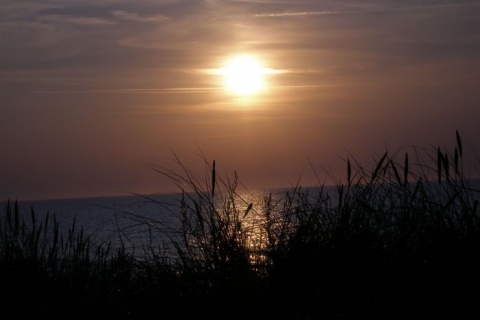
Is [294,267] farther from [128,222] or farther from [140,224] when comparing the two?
[128,222]

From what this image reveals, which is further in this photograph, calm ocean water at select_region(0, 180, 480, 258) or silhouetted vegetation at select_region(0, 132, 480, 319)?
calm ocean water at select_region(0, 180, 480, 258)

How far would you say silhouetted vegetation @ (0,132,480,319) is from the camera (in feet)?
15.7

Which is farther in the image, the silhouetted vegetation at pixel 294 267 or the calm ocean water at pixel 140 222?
the calm ocean water at pixel 140 222

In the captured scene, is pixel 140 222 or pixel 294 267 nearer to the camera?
pixel 294 267

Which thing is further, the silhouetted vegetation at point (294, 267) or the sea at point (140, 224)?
the sea at point (140, 224)

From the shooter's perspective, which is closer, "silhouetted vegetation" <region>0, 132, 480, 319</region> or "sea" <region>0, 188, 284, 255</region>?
"silhouetted vegetation" <region>0, 132, 480, 319</region>

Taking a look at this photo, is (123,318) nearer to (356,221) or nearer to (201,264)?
(201,264)

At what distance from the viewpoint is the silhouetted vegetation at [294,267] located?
480 centimetres

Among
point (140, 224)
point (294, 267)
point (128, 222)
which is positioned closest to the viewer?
point (294, 267)

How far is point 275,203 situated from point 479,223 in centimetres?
213

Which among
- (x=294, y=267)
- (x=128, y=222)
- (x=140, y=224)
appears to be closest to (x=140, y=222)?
(x=140, y=224)

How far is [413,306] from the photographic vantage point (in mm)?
4555

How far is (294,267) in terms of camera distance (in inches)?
213

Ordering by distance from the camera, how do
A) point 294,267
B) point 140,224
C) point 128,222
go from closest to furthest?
point 294,267 → point 140,224 → point 128,222
